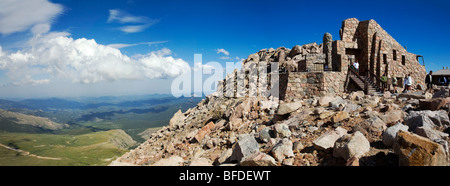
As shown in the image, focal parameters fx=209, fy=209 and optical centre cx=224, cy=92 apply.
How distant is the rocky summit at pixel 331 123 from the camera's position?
5.41 metres

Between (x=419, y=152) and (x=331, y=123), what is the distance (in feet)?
15.1

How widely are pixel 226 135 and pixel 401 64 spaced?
25716 millimetres

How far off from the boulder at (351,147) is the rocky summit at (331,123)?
0.03 m

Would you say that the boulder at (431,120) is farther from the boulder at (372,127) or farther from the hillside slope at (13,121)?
the hillside slope at (13,121)

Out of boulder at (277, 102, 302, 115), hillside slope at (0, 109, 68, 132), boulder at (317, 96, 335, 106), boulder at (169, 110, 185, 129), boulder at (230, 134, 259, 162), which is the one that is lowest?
hillside slope at (0, 109, 68, 132)

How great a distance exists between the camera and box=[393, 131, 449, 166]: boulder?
13.3ft

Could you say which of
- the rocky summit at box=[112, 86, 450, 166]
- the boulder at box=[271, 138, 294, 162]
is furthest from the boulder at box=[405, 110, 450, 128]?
the boulder at box=[271, 138, 294, 162]

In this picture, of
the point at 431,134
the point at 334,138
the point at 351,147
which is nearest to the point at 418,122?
the point at 431,134

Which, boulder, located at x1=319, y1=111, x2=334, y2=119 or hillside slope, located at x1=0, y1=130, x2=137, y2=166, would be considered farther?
hillside slope, located at x1=0, y1=130, x2=137, y2=166

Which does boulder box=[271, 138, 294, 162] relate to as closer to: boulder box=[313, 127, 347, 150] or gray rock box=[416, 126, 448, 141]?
boulder box=[313, 127, 347, 150]

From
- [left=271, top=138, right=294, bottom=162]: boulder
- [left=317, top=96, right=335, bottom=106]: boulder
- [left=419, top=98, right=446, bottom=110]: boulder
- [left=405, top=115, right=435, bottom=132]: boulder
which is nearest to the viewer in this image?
[left=271, top=138, right=294, bottom=162]: boulder

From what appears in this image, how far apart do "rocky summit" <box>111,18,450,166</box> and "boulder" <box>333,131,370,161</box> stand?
0.08 feet
